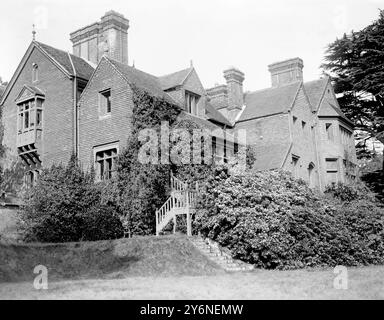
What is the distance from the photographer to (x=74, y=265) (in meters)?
17.4

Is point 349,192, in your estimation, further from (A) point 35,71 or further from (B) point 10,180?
(A) point 35,71

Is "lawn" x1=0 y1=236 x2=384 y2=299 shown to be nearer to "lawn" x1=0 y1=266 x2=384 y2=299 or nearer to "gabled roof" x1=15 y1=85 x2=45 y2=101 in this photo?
"lawn" x1=0 y1=266 x2=384 y2=299

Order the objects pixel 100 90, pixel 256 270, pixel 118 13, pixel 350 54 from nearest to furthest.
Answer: pixel 256 270 → pixel 100 90 → pixel 118 13 → pixel 350 54

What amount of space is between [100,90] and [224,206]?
428 inches

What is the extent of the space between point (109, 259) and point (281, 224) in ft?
22.3

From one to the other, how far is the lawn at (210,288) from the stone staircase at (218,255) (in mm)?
2602

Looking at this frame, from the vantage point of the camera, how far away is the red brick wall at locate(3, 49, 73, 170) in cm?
2812

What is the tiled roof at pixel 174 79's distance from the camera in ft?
95.6

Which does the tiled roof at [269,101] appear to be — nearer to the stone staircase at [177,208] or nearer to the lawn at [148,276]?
the stone staircase at [177,208]

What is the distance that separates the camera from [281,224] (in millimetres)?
19750

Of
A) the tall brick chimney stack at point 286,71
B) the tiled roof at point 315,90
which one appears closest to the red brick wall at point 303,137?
the tiled roof at point 315,90

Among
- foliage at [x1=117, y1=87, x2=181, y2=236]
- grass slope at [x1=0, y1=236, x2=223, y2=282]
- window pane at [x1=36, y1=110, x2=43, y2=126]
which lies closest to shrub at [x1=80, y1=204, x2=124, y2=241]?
foliage at [x1=117, y1=87, x2=181, y2=236]

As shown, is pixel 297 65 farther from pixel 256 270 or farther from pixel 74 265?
pixel 74 265
